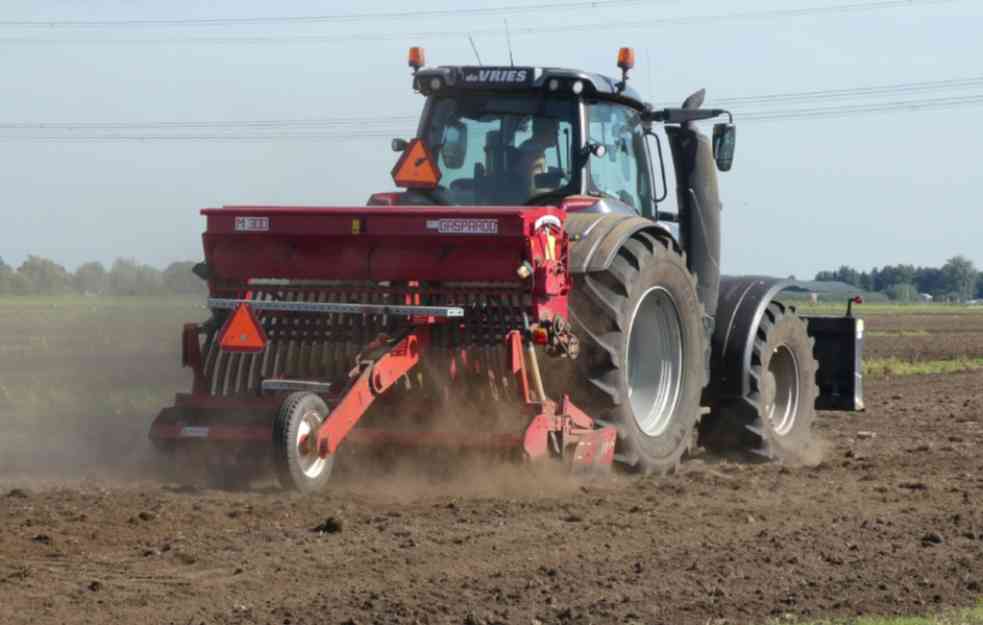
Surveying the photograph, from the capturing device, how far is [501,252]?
27.6 ft

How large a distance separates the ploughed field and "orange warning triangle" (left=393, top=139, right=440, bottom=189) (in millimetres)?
2163

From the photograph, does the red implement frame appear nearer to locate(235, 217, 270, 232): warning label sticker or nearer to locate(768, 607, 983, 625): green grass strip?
locate(235, 217, 270, 232): warning label sticker

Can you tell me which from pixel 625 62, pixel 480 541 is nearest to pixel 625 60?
pixel 625 62

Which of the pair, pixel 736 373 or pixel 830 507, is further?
pixel 736 373

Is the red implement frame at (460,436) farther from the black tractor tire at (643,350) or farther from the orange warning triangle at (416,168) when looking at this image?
the orange warning triangle at (416,168)

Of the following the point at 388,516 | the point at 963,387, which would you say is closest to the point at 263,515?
the point at 388,516

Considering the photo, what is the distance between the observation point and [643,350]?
31.8ft

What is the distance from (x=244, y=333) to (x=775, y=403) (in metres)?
4.53

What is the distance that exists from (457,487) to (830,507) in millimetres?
2074

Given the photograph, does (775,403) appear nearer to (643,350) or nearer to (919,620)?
(643,350)

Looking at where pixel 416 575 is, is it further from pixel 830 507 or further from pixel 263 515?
pixel 830 507

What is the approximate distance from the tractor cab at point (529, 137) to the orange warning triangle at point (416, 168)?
0.04m

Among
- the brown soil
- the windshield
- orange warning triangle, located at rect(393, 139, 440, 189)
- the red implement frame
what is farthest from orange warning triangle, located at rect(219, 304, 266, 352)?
the windshield

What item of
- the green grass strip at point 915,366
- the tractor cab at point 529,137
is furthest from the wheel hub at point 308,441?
the green grass strip at point 915,366
